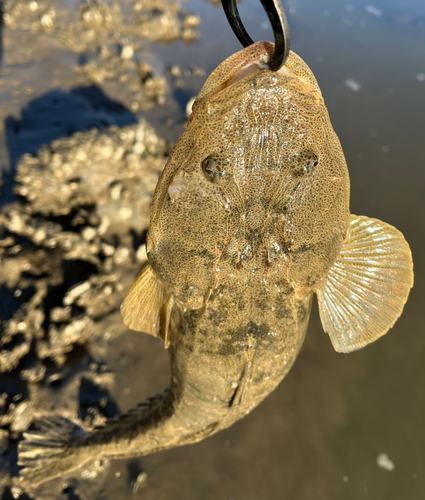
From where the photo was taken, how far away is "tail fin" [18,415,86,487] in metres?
2.50

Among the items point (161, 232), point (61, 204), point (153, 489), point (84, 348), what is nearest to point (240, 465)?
point (153, 489)

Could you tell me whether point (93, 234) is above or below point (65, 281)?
above

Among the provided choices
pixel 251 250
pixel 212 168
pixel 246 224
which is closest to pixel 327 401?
Answer: pixel 251 250

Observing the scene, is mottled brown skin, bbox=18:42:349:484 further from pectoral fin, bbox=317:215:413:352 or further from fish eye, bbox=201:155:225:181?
pectoral fin, bbox=317:215:413:352

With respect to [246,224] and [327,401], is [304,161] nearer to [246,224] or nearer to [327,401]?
[246,224]

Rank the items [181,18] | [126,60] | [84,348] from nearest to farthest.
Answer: [84,348], [126,60], [181,18]

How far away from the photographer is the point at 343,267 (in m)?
1.77

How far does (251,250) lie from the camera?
1.48 metres

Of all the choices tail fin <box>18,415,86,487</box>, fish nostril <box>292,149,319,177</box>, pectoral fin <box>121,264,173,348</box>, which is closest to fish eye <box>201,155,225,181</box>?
fish nostril <box>292,149,319,177</box>

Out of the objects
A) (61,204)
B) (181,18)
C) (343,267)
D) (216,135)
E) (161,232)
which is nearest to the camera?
(216,135)

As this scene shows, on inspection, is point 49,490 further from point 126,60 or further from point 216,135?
point 126,60

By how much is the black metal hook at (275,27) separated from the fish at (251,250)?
0.23 feet

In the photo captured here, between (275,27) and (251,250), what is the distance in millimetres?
850

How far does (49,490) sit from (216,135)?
3220mm
